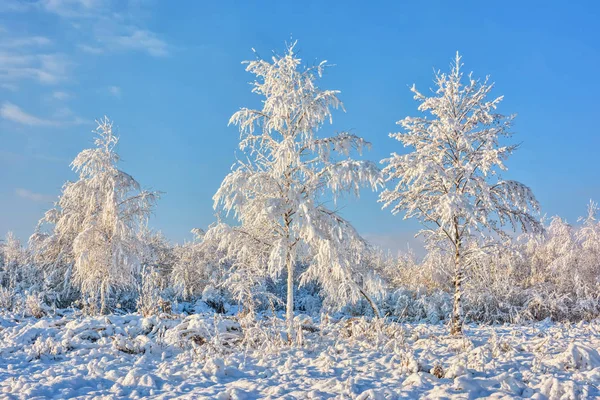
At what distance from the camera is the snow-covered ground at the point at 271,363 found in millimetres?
6613

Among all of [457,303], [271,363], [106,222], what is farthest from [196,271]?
[271,363]

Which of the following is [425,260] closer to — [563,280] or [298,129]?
[298,129]

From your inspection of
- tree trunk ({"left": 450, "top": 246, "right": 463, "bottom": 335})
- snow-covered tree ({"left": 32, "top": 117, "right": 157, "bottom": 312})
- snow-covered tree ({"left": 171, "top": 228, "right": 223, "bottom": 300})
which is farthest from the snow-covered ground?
snow-covered tree ({"left": 171, "top": 228, "right": 223, "bottom": 300})

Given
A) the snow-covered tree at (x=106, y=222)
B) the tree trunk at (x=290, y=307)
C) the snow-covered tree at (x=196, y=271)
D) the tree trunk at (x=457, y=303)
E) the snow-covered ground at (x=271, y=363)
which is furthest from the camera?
the snow-covered tree at (x=196, y=271)

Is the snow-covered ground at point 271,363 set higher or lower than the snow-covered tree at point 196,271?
Result: lower

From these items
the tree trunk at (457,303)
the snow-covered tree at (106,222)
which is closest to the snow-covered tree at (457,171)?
the tree trunk at (457,303)

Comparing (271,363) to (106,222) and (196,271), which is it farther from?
(196,271)

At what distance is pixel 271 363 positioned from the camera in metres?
8.27

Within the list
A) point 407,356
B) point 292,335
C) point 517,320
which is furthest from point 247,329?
point 517,320

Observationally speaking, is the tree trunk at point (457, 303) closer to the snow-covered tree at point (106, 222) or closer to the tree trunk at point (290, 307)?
the tree trunk at point (290, 307)

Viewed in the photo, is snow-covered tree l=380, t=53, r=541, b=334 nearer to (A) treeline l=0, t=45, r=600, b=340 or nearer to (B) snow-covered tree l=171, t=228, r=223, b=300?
(A) treeline l=0, t=45, r=600, b=340

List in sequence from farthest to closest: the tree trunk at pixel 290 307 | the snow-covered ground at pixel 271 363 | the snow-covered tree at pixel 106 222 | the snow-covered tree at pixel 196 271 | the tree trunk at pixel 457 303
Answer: the snow-covered tree at pixel 196 271 < the snow-covered tree at pixel 106 222 < the tree trunk at pixel 457 303 < the tree trunk at pixel 290 307 < the snow-covered ground at pixel 271 363

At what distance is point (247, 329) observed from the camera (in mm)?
9742

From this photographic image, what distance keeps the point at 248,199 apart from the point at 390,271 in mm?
18390
